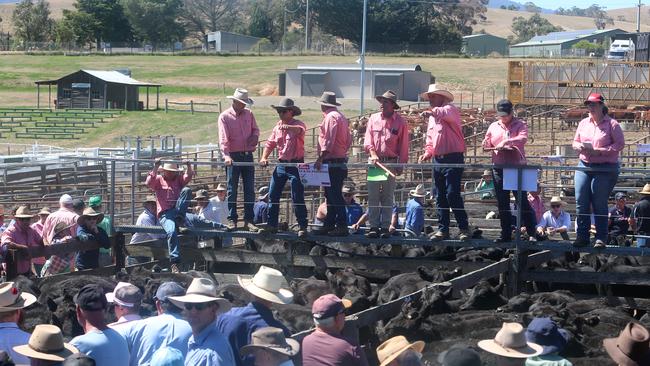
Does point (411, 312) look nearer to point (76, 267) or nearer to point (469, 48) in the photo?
point (76, 267)

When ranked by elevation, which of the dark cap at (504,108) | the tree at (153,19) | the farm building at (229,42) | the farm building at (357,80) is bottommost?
the dark cap at (504,108)

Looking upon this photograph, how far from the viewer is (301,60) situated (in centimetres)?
10869

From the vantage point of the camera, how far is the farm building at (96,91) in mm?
75438

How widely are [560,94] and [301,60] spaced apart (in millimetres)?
53120

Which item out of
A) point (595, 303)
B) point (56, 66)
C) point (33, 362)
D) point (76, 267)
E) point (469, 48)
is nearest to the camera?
point (33, 362)

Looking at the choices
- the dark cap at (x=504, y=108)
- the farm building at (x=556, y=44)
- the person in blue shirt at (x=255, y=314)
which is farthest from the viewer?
the farm building at (x=556, y=44)

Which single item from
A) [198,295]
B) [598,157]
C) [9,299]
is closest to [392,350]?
[198,295]

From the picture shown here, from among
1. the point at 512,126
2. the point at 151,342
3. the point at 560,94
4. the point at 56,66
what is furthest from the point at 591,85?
the point at 56,66

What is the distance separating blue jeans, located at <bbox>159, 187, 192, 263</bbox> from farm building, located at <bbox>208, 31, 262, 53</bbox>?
117 metres

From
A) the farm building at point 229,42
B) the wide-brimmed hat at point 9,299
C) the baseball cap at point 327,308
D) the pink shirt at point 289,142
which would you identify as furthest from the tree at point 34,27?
the baseball cap at point 327,308

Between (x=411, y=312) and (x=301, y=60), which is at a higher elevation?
(x=301, y=60)

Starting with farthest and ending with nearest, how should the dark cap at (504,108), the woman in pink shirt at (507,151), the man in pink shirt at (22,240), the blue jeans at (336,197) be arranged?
the blue jeans at (336,197) < the man in pink shirt at (22,240) < the woman in pink shirt at (507,151) < the dark cap at (504,108)

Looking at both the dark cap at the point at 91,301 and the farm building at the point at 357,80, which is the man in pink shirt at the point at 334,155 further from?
the farm building at the point at 357,80

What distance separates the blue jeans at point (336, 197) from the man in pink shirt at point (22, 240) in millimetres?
3596
